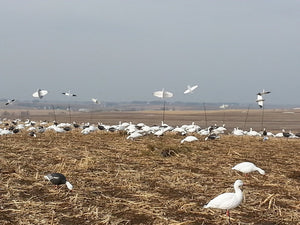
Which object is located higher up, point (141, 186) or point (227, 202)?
point (227, 202)

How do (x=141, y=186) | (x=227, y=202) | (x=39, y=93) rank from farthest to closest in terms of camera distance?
(x=39, y=93)
(x=141, y=186)
(x=227, y=202)

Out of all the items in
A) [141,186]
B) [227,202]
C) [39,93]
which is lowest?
[141,186]

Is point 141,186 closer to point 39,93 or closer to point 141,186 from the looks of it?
point 141,186

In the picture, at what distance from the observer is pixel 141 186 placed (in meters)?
9.02

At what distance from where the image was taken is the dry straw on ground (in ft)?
22.7

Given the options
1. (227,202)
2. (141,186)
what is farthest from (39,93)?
(227,202)

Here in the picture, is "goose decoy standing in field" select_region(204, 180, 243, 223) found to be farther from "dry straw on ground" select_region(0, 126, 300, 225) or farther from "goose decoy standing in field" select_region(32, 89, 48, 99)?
"goose decoy standing in field" select_region(32, 89, 48, 99)

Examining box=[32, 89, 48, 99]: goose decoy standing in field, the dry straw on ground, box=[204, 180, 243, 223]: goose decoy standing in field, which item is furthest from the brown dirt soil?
box=[32, 89, 48, 99]: goose decoy standing in field

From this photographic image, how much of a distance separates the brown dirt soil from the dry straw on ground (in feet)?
0.06

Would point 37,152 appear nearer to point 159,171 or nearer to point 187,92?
point 159,171

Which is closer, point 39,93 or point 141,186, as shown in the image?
point 141,186

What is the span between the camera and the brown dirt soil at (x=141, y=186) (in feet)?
22.7

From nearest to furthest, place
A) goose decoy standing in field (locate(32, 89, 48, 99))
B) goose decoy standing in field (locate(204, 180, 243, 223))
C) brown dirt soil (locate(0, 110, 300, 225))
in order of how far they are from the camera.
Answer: goose decoy standing in field (locate(204, 180, 243, 223)), brown dirt soil (locate(0, 110, 300, 225)), goose decoy standing in field (locate(32, 89, 48, 99))

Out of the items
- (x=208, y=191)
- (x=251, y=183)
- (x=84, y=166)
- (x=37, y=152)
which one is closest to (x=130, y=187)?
(x=208, y=191)
